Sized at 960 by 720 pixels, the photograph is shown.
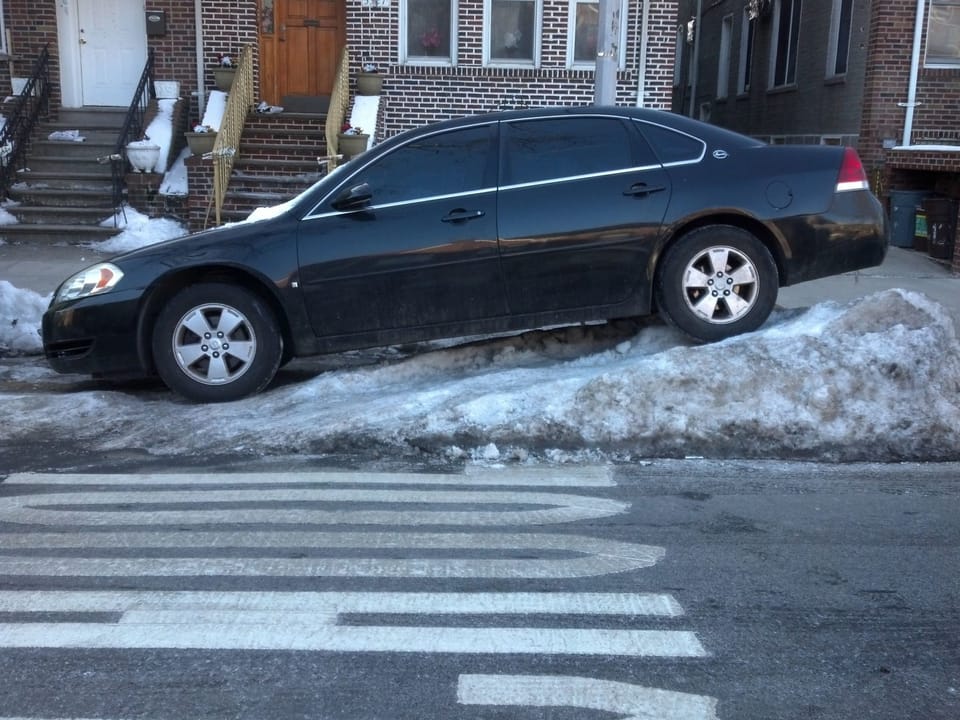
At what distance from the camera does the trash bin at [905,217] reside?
14516mm

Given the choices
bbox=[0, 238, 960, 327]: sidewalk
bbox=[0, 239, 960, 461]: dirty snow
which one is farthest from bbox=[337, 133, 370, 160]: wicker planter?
bbox=[0, 239, 960, 461]: dirty snow

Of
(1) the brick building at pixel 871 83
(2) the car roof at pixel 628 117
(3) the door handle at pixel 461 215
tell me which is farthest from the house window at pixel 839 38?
(3) the door handle at pixel 461 215

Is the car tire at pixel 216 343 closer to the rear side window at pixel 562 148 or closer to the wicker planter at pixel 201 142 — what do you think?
the rear side window at pixel 562 148

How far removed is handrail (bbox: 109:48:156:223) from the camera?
43.1 feet

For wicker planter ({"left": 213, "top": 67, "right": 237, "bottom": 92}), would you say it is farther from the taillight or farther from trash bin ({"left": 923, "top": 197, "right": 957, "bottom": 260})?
trash bin ({"left": 923, "top": 197, "right": 957, "bottom": 260})

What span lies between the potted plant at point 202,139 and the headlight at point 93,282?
6564 millimetres

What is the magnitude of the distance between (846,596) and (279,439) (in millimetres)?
3345

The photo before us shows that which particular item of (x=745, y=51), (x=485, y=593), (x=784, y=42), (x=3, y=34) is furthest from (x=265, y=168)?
(x=745, y=51)

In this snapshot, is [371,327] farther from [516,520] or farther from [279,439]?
[516,520]

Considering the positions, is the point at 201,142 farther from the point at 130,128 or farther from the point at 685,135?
the point at 685,135

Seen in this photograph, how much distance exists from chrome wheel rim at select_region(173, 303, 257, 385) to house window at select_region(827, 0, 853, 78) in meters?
13.7

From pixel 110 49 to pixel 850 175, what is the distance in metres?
11.8

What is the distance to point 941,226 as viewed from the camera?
13367mm

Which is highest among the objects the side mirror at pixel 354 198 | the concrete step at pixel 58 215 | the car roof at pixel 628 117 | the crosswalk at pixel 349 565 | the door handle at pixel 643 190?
the car roof at pixel 628 117
